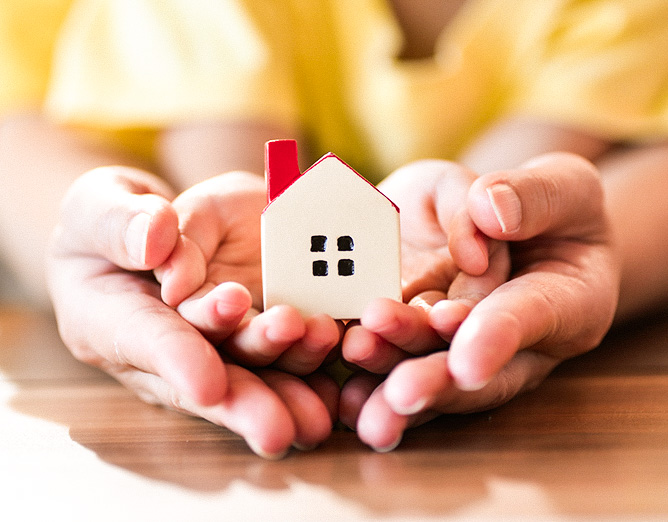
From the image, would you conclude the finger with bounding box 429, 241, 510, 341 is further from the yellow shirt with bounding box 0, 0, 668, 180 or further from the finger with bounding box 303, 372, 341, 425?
the yellow shirt with bounding box 0, 0, 668, 180

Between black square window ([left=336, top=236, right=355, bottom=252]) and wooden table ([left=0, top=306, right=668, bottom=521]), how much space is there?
165mm

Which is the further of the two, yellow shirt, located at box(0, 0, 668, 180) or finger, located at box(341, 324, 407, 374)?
yellow shirt, located at box(0, 0, 668, 180)

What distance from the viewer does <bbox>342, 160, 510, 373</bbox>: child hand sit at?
1.94 ft

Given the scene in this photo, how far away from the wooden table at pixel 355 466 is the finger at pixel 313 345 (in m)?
0.07

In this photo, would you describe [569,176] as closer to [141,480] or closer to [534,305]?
[534,305]

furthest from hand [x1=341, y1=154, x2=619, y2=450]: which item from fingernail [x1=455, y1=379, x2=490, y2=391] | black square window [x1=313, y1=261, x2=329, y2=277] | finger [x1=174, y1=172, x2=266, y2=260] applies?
Result: finger [x1=174, y1=172, x2=266, y2=260]

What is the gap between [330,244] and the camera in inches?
26.3

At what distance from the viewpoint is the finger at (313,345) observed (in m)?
0.60

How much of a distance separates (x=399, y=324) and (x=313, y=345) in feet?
0.24

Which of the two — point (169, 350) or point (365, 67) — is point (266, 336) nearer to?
point (169, 350)

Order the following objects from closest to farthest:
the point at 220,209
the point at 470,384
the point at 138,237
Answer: the point at 470,384, the point at 138,237, the point at 220,209

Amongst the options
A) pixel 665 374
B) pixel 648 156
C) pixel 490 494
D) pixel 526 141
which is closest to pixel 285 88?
pixel 526 141

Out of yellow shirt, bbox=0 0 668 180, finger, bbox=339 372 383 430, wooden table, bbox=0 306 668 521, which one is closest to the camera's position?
wooden table, bbox=0 306 668 521

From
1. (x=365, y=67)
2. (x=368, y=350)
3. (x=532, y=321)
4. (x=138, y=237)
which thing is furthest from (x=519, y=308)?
(x=365, y=67)
